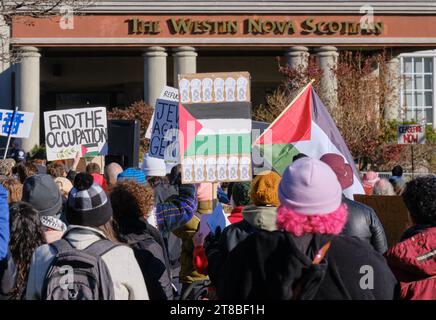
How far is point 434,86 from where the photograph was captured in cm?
3922

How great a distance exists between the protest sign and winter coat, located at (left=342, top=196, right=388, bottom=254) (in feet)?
4.22

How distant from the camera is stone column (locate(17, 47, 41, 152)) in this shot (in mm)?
31516

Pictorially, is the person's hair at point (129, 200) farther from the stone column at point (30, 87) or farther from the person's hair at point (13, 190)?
the stone column at point (30, 87)

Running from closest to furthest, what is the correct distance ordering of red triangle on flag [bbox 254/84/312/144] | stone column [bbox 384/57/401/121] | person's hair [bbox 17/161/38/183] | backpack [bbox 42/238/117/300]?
backpack [bbox 42/238/117/300] < red triangle on flag [bbox 254/84/312/144] < person's hair [bbox 17/161/38/183] < stone column [bbox 384/57/401/121]

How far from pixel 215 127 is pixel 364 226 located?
178 centimetres

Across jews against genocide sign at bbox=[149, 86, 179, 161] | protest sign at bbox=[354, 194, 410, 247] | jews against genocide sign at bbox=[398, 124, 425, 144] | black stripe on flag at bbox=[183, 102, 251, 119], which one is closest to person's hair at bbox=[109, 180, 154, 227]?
black stripe on flag at bbox=[183, 102, 251, 119]

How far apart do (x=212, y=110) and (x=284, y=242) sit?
3898 mm

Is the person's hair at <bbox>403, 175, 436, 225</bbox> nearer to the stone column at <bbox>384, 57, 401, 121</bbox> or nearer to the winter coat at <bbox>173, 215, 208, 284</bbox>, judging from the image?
the winter coat at <bbox>173, 215, 208, 284</bbox>

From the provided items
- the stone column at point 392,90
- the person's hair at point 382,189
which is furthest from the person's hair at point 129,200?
the stone column at point 392,90

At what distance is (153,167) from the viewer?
1170 centimetres

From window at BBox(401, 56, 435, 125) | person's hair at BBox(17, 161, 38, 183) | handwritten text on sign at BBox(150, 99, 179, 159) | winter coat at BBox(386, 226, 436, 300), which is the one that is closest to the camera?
winter coat at BBox(386, 226, 436, 300)

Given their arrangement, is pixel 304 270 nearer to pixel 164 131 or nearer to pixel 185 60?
pixel 164 131

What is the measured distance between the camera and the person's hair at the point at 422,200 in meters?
4.90

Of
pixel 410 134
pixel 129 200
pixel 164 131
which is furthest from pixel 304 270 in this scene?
pixel 410 134
